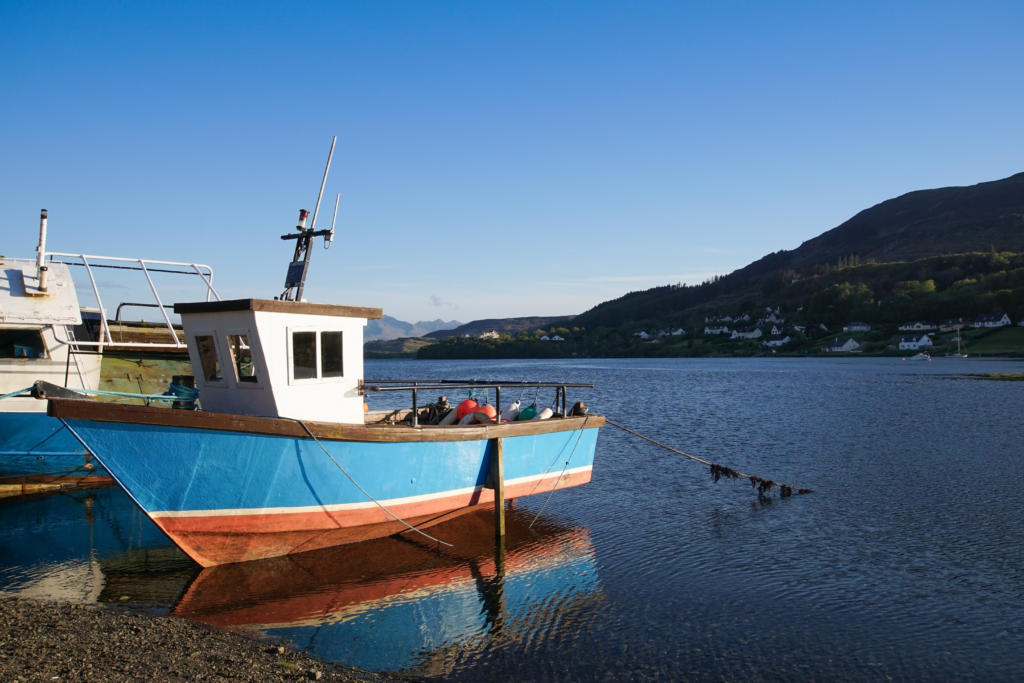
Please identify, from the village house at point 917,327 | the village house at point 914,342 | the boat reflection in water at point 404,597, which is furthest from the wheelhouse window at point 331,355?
the village house at point 917,327

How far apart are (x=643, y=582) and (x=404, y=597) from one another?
3886 millimetres

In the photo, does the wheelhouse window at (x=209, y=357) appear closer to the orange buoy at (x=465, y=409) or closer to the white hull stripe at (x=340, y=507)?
the white hull stripe at (x=340, y=507)

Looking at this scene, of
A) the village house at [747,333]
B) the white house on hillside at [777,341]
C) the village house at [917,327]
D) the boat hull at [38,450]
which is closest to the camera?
the boat hull at [38,450]

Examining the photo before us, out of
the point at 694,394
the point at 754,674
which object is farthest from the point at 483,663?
the point at 694,394

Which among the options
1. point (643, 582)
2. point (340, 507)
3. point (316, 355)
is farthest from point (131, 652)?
point (643, 582)

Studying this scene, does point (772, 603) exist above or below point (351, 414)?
below

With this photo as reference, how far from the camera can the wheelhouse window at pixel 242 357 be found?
37.6 feet

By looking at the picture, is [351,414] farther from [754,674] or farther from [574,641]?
[754,674]

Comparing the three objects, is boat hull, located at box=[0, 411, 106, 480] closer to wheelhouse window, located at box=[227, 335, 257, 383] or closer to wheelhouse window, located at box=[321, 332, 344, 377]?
wheelhouse window, located at box=[227, 335, 257, 383]

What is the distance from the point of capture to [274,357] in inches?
442

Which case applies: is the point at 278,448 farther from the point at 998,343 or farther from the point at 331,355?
the point at 998,343

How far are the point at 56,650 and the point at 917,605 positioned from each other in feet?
36.6

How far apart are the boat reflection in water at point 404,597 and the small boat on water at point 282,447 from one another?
1.59 ft

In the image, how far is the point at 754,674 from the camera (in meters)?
8.46
